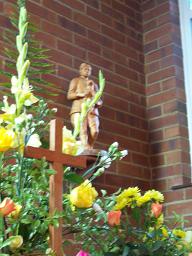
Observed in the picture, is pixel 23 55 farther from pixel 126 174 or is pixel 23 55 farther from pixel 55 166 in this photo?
pixel 126 174

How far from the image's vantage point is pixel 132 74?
2639 mm

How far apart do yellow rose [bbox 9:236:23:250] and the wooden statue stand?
51.4 inches

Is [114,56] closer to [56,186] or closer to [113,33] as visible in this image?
[113,33]

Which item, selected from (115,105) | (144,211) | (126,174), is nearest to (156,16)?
(115,105)

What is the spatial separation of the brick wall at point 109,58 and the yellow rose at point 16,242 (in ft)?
4.61

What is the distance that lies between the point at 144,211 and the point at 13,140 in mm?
420

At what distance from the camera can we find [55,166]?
0.88m

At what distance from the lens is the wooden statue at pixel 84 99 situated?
2.14 meters

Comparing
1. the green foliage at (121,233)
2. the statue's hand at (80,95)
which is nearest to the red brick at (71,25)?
the statue's hand at (80,95)

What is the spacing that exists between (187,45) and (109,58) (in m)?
0.48

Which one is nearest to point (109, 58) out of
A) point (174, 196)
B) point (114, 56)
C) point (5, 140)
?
point (114, 56)

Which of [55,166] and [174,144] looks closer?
[55,166]

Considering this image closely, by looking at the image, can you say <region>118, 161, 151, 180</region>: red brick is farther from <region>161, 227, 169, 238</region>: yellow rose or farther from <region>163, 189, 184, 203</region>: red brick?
<region>161, 227, 169, 238</region>: yellow rose

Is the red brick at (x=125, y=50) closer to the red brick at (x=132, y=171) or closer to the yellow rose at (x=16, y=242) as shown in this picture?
the red brick at (x=132, y=171)
